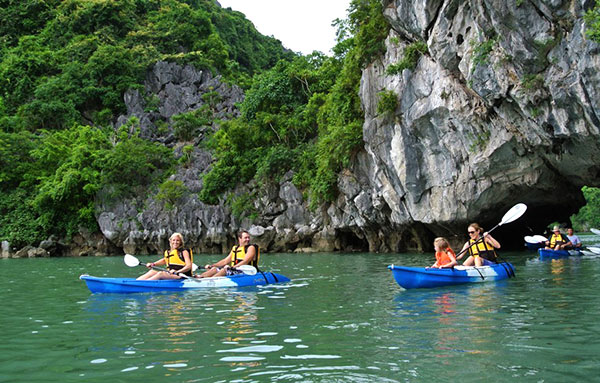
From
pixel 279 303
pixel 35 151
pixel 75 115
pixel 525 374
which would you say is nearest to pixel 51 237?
pixel 35 151

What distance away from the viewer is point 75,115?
45250 millimetres

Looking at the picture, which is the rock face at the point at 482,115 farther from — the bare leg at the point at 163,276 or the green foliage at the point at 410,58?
the bare leg at the point at 163,276

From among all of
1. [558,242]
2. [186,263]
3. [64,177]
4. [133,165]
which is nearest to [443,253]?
[186,263]

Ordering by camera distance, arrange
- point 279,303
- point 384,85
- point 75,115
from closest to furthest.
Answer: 1. point 279,303
2. point 384,85
3. point 75,115

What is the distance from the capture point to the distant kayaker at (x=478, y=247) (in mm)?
11375

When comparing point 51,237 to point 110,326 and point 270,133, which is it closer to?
point 270,133

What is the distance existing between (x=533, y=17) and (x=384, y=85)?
28.1ft

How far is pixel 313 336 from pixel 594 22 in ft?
32.1

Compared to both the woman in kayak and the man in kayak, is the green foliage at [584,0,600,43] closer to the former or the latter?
the man in kayak

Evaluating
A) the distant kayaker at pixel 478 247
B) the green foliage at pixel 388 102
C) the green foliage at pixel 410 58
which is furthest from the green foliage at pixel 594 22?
the green foliage at pixel 388 102

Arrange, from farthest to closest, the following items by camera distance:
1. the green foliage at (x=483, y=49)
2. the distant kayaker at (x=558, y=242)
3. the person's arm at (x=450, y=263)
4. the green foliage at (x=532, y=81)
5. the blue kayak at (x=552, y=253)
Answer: the distant kayaker at (x=558, y=242), the blue kayak at (x=552, y=253), the green foliage at (x=483, y=49), the green foliage at (x=532, y=81), the person's arm at (x=450, y=263)

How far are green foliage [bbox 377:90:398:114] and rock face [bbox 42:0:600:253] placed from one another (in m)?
0.24

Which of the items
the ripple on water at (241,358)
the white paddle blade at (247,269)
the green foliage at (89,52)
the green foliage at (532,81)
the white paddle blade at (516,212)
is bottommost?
the ripple on water at (241,358)

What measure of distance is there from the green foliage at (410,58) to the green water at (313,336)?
434 inches
